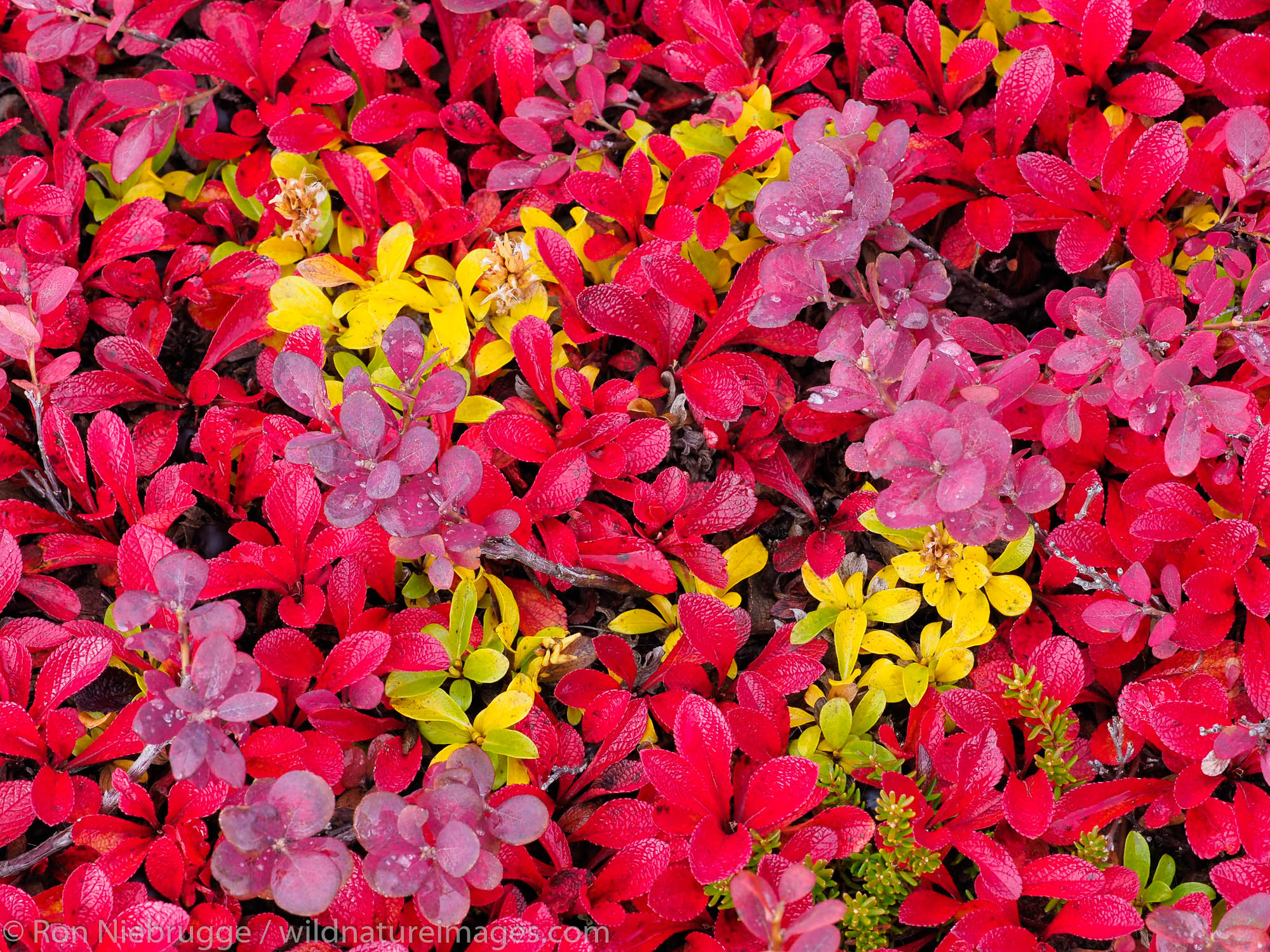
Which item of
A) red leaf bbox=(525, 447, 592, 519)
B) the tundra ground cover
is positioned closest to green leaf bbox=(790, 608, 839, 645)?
the tundra ground cover

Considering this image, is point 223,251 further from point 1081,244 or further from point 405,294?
point 1081,244

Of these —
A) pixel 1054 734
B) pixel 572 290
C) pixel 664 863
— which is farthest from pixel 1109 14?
pixel 664 863

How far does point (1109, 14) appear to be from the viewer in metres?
1.40

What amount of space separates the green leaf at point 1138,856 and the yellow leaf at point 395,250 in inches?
49.0

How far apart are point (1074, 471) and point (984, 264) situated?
1.23ft

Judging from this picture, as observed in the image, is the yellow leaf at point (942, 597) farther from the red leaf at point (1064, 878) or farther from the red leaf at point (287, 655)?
the red leaf at point (287, 655)

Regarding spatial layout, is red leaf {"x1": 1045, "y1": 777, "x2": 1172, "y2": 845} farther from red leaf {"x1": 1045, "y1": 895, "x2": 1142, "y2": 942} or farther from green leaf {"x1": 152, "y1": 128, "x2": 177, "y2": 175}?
green leaf {"x1": 152, "y1": 128, "x2": 177, "y2": 175}

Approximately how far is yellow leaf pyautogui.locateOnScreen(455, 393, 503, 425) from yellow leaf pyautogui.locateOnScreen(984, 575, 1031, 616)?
0.72 meters

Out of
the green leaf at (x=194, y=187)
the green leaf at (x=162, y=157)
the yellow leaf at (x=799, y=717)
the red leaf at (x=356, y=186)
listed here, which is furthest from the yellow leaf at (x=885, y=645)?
the green leaf at (x=162, y=157)

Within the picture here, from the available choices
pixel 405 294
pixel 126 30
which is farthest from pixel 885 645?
pixel 126 30

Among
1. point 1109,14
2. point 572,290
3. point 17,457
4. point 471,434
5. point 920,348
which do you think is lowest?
point 17,457

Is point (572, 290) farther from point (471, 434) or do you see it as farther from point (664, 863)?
point (664, 863)

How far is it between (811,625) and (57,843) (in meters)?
0.98

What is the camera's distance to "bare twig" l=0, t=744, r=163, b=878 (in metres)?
1.17
